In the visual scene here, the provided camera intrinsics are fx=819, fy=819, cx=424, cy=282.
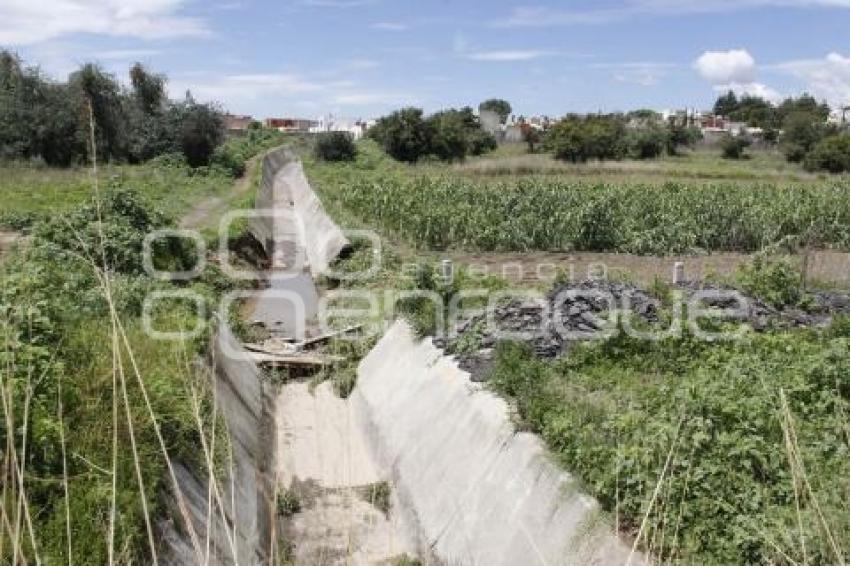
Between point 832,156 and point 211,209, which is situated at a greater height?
point 832,156

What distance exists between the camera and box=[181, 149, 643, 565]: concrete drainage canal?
7.33 meters

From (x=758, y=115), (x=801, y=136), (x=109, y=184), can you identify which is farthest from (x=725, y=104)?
(x=109, y=184)

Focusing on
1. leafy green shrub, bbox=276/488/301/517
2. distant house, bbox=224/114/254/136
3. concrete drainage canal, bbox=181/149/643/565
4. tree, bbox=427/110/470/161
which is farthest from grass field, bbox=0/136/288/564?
distant house, bbox=224/114/254/136

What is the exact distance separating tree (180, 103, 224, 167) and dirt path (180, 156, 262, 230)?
627cm

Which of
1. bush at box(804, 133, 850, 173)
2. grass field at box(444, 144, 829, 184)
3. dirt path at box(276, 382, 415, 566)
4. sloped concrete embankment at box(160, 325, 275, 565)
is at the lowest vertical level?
dirt path at box(276, 382, 415, 566)

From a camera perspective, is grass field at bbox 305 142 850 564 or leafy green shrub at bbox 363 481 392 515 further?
leafy green shrub at bbox 363 481 392 515

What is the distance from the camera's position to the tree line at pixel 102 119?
135ft

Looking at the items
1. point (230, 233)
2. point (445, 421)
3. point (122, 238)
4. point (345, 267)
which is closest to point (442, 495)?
point (445, 421)

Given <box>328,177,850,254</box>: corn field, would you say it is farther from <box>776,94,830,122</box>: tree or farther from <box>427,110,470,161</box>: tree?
<box>776,94,830,122</box>: tree

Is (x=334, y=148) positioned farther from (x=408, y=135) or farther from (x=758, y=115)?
(x=758, y=115)

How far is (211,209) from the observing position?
102 ft

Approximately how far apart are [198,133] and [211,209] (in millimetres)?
18883

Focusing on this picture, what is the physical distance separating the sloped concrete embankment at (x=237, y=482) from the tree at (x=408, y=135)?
46.3m

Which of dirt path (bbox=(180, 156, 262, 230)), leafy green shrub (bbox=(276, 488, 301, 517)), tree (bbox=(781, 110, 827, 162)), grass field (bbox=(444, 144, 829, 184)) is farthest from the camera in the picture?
tree (bbox=(781, 110, 827, 162))
